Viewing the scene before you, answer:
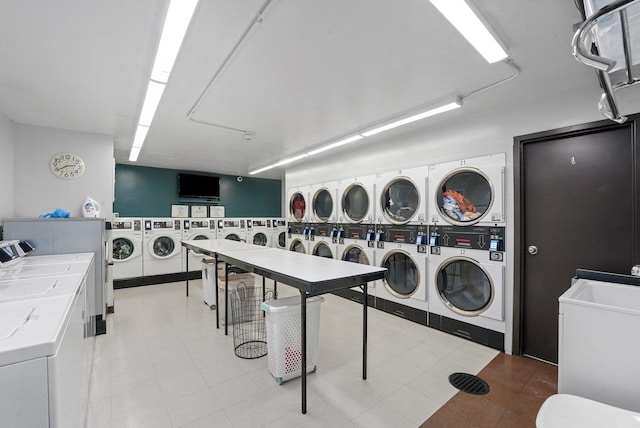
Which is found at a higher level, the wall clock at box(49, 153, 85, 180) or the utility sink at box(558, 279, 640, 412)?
the wall clock at box(49, 153, 85, 180)

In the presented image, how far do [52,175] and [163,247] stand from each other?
251cm

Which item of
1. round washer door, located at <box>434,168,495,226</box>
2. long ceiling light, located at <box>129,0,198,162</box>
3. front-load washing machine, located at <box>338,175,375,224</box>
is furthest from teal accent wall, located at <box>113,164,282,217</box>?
round washer door, located at <box>434,168,495,226</box>

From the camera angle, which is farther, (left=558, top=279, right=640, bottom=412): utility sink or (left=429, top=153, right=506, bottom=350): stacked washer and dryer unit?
(left=429, top=153, right=506, bottom=350): stacked washer and dryer unit

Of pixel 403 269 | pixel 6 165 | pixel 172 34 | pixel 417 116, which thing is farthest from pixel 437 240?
pixel 6 165

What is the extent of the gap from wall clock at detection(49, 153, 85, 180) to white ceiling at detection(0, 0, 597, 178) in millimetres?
460

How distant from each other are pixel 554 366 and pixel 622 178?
185 cm

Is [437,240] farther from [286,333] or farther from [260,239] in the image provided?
[260,239]

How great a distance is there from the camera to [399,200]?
425 centimetres

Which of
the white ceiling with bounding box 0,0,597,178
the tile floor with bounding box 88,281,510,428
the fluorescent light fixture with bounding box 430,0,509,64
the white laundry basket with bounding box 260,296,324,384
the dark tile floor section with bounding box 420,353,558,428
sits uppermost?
the white ceiling with bounding box 0,0,597,178

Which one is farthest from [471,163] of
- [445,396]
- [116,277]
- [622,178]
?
[116,277]

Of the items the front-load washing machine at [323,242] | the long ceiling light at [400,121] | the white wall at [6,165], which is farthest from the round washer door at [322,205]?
the white wall at [6,165]

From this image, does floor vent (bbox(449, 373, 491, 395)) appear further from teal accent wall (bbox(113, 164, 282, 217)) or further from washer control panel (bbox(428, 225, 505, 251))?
teal accent wall (bbox(113, 164, 282, 217))

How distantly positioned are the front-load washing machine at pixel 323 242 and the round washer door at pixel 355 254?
0.25 m

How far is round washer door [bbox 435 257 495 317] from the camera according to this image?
3.23 meters
